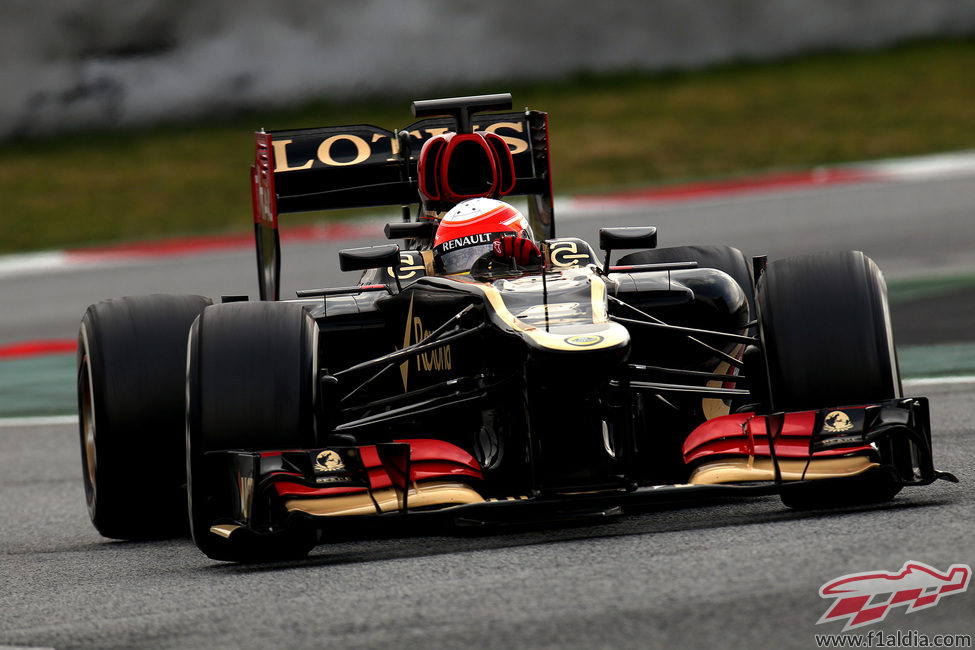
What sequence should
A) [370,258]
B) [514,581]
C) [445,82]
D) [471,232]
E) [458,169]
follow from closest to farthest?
[514,581]
[370,258]
[471,232]
[458,169]
[445,82]

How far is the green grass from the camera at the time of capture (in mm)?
18203

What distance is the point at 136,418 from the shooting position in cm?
656

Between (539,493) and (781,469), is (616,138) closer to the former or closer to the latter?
(781,469)

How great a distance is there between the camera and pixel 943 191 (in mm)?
15711

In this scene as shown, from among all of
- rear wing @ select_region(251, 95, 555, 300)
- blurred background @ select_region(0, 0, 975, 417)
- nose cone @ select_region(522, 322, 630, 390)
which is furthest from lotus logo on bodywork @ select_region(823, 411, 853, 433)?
blurred background @ select_region(0, 0, 975, 417)

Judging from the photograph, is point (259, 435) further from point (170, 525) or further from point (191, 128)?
point (191, 128)

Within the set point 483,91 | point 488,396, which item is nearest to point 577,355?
point 488,396

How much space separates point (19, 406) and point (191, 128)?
33.4 feet

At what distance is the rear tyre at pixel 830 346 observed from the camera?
5.56m

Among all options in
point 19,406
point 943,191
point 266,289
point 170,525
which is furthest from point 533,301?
point 943,191

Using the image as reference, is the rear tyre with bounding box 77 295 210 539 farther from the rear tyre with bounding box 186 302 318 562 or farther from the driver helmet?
the driver helmet

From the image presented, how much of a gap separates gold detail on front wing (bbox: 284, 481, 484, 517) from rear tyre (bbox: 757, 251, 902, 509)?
120 cm

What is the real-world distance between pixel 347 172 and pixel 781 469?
3696 mm

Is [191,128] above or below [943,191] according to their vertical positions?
above
